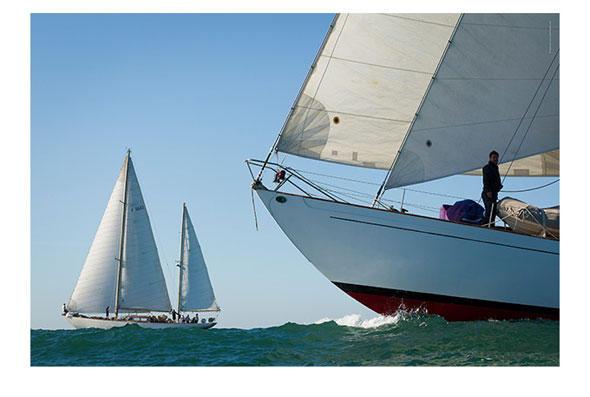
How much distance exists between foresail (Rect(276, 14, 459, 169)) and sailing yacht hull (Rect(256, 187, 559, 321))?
1173 mm

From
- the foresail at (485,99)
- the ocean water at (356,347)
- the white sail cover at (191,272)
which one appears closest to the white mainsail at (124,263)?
the white sail cover at (191,272)

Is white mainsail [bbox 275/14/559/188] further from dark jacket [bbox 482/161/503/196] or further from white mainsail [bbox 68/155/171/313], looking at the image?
white mainsail [bbox 68/155/171/313]

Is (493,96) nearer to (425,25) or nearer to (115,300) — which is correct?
(425,25)

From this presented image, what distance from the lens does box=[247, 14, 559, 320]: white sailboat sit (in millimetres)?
9242

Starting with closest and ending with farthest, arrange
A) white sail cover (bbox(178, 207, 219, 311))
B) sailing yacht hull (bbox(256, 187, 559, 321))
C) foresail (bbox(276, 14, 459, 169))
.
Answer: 1. sailing yacht hull (bbox(256, 187, 559, 321))
2. foresail (bbox(276, 14, 459, 169))
3. white sail cover (bbox(178, 207, 219, 311))

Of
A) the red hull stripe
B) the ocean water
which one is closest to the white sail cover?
the ocean water

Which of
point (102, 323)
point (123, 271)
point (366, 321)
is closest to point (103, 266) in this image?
point (123, 271)

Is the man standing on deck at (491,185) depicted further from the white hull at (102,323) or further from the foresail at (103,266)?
the white hull at (102,323)

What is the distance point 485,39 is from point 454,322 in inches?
203

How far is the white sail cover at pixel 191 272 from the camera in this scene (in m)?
23.1

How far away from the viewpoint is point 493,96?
32.5 ft

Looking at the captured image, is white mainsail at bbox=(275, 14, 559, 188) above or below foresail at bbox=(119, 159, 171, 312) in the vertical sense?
above

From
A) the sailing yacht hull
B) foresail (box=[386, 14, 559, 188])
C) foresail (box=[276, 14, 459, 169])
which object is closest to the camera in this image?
the sailing yacht hull
